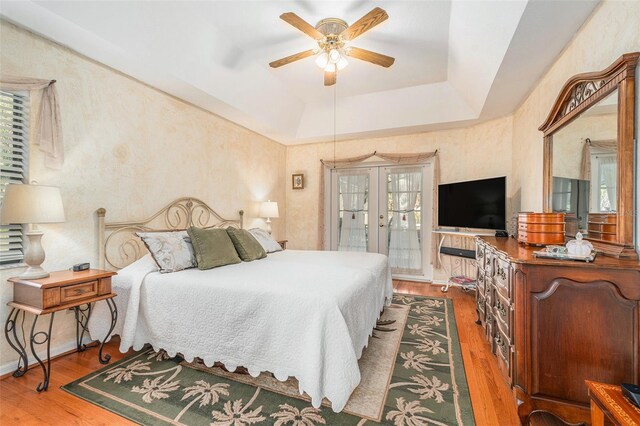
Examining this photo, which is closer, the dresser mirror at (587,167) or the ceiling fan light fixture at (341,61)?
the dresser mirror at (587,167)

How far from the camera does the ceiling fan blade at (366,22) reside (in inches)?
84.3

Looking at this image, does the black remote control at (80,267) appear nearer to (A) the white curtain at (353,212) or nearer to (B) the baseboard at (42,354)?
(B) the baseboard at (42,354)

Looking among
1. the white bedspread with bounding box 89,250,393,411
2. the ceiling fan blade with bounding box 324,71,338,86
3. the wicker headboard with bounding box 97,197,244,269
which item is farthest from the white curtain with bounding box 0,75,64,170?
the ceiling fan blade with bounding box 324,71,338,86

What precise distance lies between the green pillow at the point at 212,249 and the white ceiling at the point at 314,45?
1.62 metres

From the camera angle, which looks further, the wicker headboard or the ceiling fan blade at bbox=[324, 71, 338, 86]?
the ceiling fan blade at bbox=[324, 71, 338, 86]

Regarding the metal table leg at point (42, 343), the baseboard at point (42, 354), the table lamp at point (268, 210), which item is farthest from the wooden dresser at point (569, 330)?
the table lamp at point (268, 210)

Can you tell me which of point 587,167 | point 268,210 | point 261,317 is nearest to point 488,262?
point 587,167

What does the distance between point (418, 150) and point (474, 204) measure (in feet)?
4.49

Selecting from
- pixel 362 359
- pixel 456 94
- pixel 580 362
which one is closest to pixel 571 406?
pixel 580 362

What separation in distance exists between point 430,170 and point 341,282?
11.2 feet

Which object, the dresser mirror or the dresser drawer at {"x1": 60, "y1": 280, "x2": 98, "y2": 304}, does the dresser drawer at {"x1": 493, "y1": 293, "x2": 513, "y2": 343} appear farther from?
the dresser drawer at {"x1": 60, "y1": 280, "x2": 98, "y2": 304}

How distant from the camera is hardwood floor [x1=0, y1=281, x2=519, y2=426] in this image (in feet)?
5.58

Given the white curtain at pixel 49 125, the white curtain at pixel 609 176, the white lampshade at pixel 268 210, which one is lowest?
the white lampshade at pixel 268 210

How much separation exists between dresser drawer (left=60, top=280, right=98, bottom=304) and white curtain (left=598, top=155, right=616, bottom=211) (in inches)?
141
